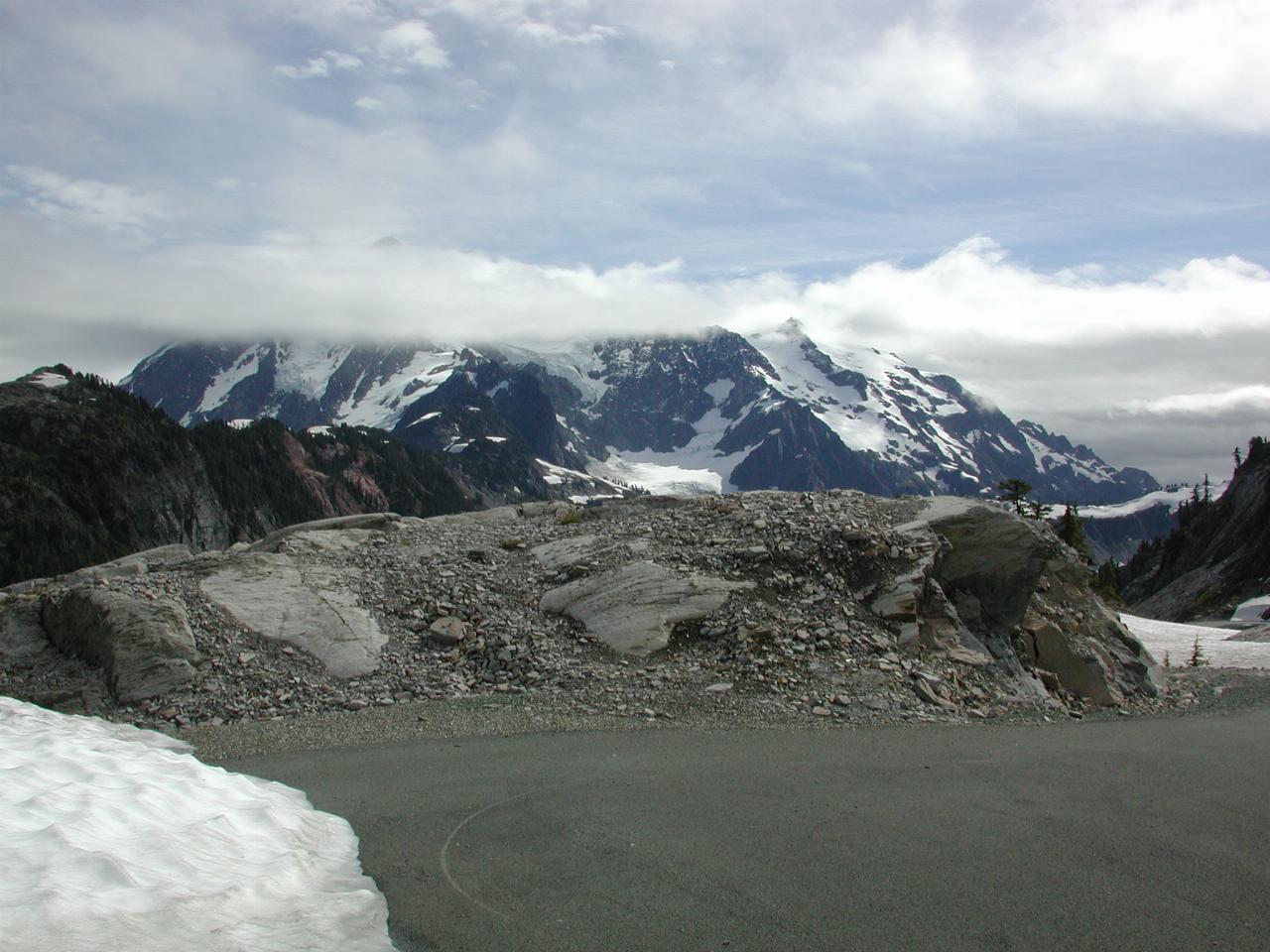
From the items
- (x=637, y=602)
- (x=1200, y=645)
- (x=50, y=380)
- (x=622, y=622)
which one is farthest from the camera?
(x=50, y=380)

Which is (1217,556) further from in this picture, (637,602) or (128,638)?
(128,638)

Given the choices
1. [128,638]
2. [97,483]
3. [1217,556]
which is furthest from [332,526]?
[97,483]

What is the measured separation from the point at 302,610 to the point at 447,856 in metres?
10.1

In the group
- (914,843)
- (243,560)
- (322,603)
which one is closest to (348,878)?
(914,843)

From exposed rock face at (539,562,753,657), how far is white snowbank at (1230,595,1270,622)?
73.6 metres

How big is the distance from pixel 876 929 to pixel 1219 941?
8.55ft

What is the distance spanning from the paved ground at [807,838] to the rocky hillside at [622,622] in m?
2.47

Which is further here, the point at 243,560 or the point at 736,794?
the point at 243,560

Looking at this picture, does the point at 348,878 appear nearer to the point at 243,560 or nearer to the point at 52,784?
the point at 52,784

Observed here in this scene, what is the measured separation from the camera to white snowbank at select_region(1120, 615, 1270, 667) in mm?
33531

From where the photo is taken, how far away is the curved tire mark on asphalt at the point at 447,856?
7.60 meters

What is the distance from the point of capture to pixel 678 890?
788 centimetres

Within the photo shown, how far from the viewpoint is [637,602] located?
18094mm

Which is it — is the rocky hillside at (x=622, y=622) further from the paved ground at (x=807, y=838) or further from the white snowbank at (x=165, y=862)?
the white snowbank at (x=165, y=862)
